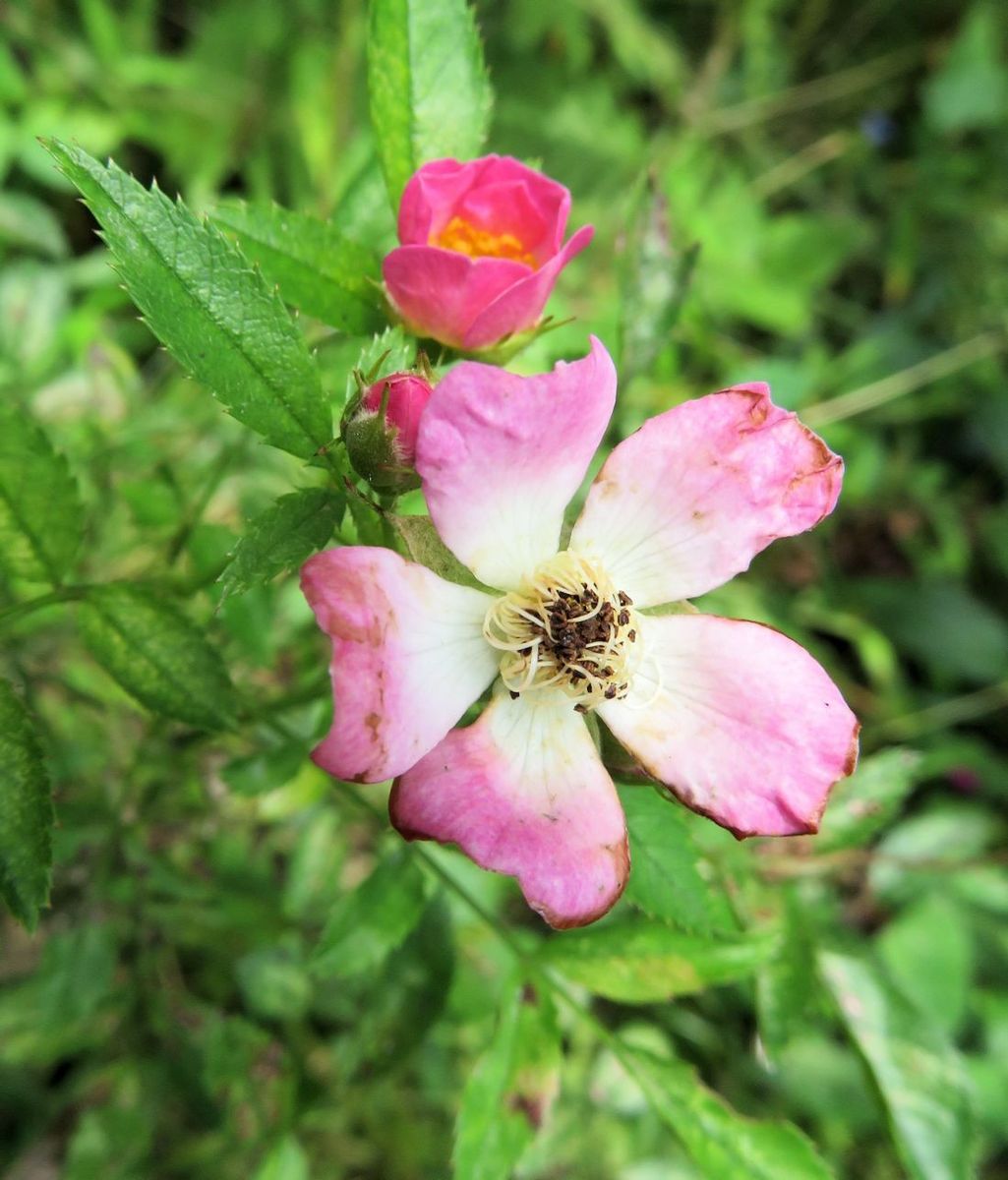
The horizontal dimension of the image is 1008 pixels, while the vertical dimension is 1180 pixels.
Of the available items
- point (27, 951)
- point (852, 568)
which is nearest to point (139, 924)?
point (27, 951)

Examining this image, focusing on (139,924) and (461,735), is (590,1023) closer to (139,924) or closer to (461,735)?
(461,735)

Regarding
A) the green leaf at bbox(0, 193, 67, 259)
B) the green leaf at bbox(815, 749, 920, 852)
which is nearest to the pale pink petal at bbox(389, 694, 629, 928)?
the green leaf at bbox(815, 749, 920, 852)

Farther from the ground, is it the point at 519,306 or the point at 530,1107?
the point at 519,306

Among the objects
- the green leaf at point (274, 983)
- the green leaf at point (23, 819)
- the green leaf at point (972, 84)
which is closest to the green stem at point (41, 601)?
the green leaf at point (23, 819)

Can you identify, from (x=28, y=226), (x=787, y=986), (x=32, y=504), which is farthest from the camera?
(x=28, y=226)

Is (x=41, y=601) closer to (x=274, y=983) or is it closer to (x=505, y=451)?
(x=505, y=451)

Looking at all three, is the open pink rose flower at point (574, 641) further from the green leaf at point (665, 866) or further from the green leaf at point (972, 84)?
the green leaf at point (972, 84)

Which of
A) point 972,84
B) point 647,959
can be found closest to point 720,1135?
point 647,959
